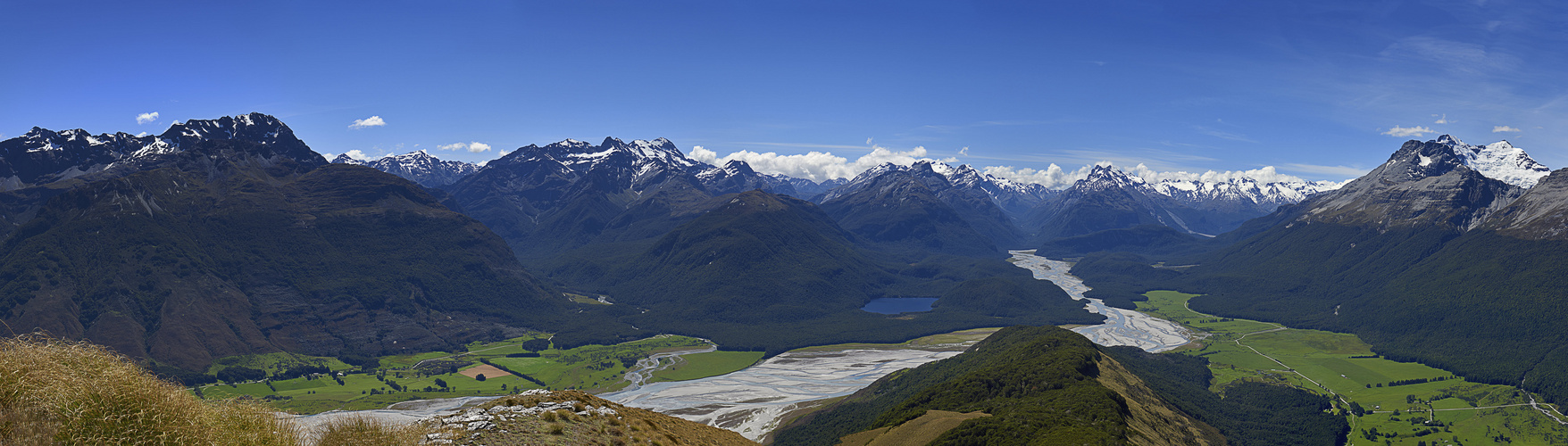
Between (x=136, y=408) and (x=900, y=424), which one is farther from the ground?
(x=136, y=408)

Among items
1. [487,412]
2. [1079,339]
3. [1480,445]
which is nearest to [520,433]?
[487,412]

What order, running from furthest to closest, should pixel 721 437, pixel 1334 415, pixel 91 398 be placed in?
1. pixel 1334 415
2. pixel 721 437
3. pixel 91 398

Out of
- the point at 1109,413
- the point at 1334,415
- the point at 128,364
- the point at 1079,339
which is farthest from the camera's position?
the point at 1334,415

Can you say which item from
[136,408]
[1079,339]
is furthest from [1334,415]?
[136,408]

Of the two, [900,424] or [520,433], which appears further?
[900,424]

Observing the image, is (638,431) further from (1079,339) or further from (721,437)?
(1079,339)

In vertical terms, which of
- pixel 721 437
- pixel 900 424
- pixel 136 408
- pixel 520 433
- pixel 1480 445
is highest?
pixel 136 408

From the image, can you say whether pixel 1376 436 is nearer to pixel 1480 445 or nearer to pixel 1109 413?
pixel 1480 445
